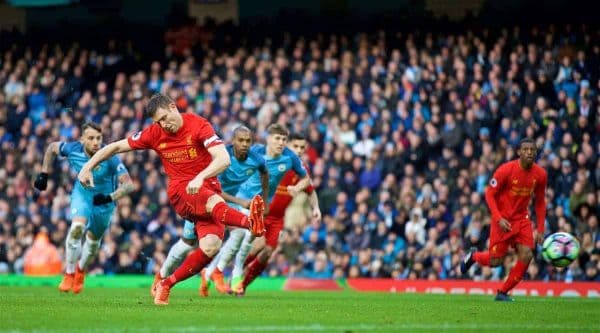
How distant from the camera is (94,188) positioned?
17.2 m

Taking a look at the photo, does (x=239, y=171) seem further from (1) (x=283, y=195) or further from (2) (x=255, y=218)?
(2) (x=255, y=218)

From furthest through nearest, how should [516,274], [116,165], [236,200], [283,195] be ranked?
1. [283,195]
2. [116,165]
3. [516,274]
4. [236,200]

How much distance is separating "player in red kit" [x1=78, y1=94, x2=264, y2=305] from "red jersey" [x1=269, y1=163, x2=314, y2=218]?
4.48 meters

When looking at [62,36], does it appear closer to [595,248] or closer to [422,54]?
[422,54]

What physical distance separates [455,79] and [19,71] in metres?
12.0

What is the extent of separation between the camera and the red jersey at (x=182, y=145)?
13047 mm

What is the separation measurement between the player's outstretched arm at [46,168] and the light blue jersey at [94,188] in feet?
0.47

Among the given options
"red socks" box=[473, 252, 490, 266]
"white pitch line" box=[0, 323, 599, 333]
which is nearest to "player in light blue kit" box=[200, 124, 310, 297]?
"red socks" box=[473, 252, 490, 266]

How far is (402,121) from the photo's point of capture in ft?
84.6

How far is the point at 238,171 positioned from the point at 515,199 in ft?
12.9

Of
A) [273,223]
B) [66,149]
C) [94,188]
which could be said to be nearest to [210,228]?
[94,188]

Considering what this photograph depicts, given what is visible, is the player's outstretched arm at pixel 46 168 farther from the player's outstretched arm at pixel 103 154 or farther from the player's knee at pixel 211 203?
the player's knee at pixel 211 203

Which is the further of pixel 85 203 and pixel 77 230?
pixel 77 230

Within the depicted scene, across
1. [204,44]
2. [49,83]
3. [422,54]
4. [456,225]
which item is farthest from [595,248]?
[49,83]
